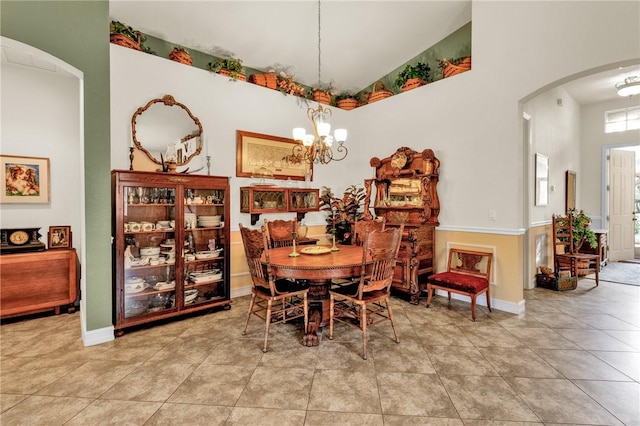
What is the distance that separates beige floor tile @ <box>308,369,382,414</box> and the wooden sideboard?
3.23 meters

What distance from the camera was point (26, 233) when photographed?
3.37m

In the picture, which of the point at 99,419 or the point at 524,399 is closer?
the point at 99,419

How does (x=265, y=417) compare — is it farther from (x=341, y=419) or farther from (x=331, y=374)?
(x=331, y=374)

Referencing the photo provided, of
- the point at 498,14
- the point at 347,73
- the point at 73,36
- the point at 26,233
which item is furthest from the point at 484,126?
the point at 26,233

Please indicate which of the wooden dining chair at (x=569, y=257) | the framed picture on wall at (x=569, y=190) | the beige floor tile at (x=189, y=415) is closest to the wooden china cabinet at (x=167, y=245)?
the beige floor tile at (x=189, y=415)

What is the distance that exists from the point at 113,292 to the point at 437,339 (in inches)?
127

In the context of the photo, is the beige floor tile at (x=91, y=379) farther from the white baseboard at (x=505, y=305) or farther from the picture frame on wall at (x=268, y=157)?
the white baseboard at (x=505, y=305)

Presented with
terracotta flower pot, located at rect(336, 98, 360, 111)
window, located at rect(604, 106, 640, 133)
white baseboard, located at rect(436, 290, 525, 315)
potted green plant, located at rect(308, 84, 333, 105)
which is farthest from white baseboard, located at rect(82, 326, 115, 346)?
window, located at rect(604, 106, 640, 133)

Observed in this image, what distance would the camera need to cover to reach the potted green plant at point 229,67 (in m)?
4.06

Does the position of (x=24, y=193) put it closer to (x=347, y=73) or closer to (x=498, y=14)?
→ (x=347, y=73)

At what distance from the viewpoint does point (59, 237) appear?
3.59m

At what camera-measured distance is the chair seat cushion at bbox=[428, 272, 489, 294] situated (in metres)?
3.34

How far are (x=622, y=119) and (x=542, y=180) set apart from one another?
318 centimetres

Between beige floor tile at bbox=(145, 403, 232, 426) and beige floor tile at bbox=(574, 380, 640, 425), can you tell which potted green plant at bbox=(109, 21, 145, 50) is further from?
beige floor tile at bbox=(574, 380, 640, 425)
